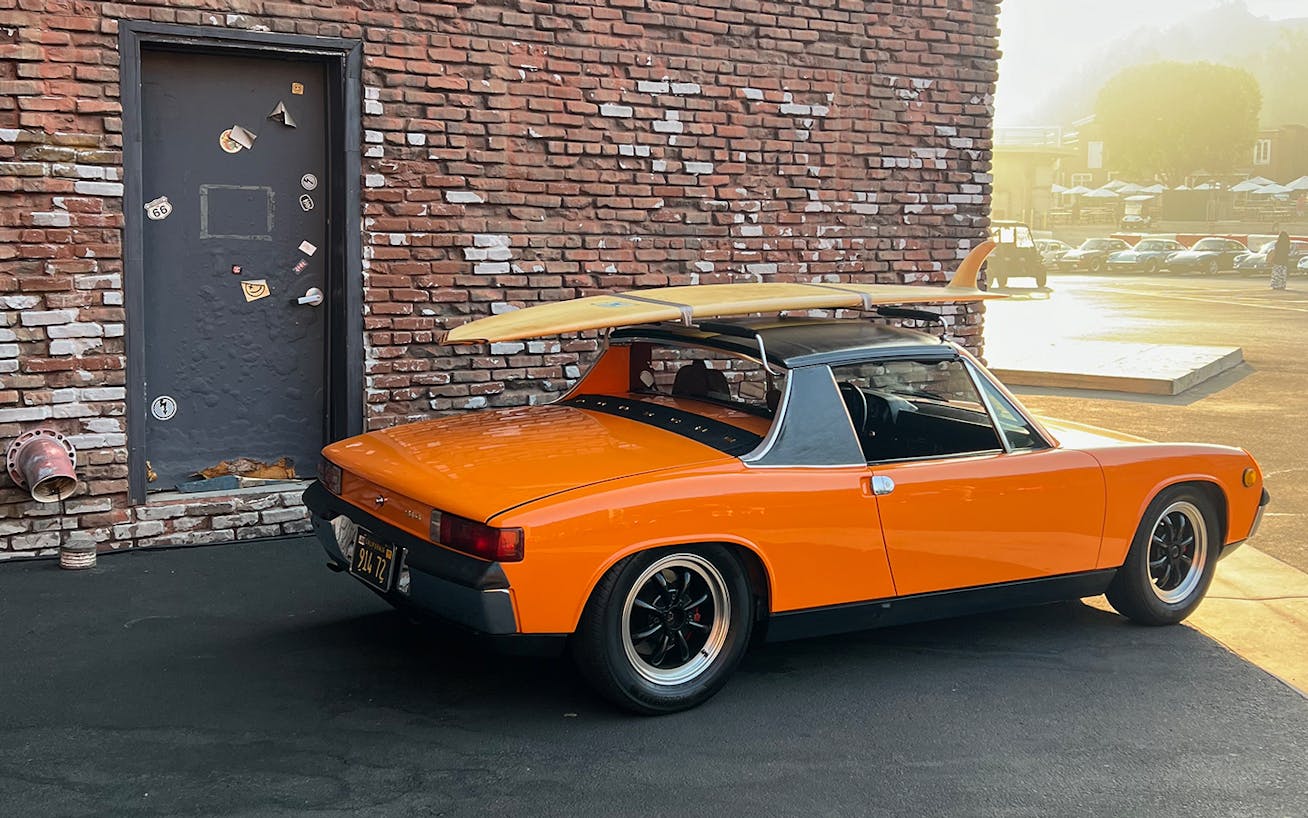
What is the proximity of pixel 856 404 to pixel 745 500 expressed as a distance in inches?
39.0

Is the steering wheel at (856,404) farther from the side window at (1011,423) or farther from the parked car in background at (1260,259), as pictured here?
the parked car in background at (1260,259)

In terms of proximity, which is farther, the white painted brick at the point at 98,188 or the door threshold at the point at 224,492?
the door threshold at the point at 224,492

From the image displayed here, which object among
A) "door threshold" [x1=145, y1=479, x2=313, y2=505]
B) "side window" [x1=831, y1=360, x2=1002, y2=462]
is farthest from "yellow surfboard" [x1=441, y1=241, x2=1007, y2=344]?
"door threshold" [x1=145, y1=479, x2=313, y2=505]

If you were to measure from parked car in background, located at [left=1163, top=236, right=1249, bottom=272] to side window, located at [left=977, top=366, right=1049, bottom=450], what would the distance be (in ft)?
162

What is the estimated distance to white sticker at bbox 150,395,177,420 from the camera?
7219 millimetres

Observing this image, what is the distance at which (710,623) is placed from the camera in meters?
4.75

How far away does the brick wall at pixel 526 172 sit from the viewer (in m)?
6.59

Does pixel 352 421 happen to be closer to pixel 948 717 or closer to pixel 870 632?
pixel 870 632

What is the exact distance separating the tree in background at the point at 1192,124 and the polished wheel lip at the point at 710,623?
320 feet

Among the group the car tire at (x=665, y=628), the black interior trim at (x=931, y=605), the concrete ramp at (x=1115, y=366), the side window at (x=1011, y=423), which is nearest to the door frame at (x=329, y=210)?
the car tire at (x=665, y=628)

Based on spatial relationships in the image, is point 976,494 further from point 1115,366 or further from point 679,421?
point 1115,366

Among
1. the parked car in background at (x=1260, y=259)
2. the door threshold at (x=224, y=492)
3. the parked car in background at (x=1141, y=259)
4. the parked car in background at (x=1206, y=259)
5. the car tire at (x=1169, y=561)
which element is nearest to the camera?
the car tire at (x=1169, y=561)

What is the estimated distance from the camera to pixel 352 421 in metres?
7.53

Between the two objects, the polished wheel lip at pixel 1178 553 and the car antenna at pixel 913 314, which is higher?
the car antenna at pixel 913 314
